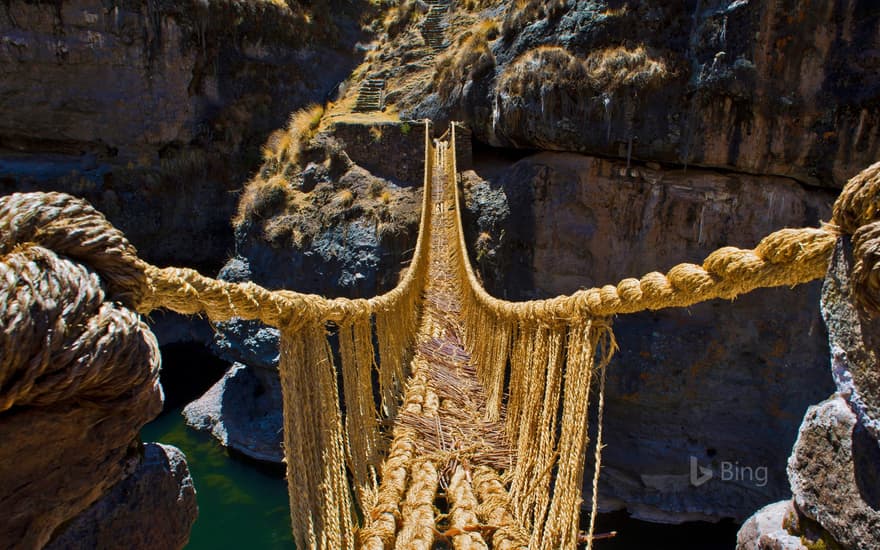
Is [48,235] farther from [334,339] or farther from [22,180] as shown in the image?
[22,180]

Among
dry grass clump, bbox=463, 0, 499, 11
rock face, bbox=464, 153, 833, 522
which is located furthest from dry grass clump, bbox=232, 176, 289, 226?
dry grass clump, bbox=463, 0, 499, 11

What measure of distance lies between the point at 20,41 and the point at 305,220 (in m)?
7.13

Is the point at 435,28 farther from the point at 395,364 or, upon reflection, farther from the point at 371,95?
the point at 395,364

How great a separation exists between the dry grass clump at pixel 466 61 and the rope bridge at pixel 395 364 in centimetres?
625

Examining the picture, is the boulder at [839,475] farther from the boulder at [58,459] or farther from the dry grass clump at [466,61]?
the dry grass clump at [466,61]

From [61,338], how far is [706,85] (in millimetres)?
7806

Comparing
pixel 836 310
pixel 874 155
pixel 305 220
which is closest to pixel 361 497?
pixel 836 310

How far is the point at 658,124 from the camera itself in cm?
745

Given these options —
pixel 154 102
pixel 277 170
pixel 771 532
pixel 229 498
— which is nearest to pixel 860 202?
pixel 771 532

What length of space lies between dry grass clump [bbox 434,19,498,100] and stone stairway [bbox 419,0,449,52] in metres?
1.75

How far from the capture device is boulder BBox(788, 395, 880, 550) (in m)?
0.80

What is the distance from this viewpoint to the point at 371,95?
11969 mm

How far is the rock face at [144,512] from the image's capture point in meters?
0.87

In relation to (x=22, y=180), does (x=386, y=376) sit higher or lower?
lower
